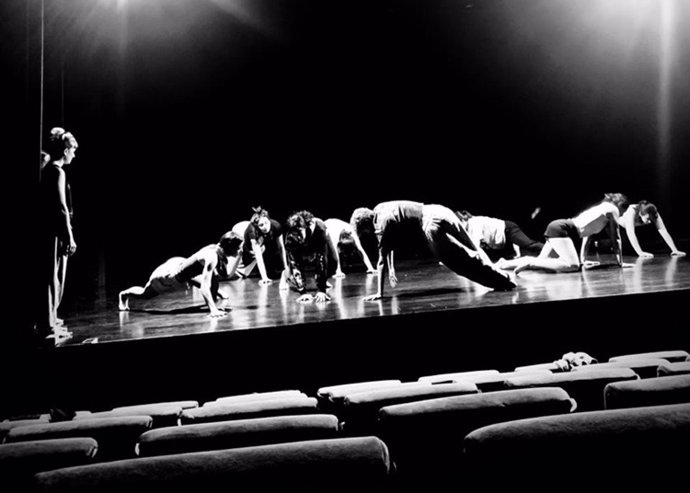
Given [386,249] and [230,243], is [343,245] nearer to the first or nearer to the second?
[386,249]

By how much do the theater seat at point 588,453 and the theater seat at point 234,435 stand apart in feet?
1.56

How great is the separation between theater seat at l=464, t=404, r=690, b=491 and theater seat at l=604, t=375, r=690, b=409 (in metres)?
0.46

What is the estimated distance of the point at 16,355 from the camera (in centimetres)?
321

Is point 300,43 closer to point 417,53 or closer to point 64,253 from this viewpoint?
point 417,53

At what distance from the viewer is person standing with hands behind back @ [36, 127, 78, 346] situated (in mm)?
3510

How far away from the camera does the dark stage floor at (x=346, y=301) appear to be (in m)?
3.76

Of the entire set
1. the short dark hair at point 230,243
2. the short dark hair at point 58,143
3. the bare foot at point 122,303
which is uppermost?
the short dark hair at point 58,143

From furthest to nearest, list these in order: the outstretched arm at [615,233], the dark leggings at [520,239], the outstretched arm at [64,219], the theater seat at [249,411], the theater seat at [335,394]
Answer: the dark leggings at [520,239]
the outstretched arm at [615,233]
the outstretched arm at [64,219]
the theater seat at [335,394]
the theater seat at [249,411]

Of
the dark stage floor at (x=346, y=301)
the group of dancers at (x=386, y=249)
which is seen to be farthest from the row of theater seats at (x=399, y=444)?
the group of dancers at (x=386, y=249)

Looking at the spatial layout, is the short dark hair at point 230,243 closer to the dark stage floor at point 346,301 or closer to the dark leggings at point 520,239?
the dark stage floor at point 346,301

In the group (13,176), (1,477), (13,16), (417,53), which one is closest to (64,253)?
(13,176)

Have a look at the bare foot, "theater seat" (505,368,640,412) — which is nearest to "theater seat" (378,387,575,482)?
"theater seat" (505,368,640,412)

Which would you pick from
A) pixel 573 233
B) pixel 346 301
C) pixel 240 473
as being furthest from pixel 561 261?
pixel 240 473

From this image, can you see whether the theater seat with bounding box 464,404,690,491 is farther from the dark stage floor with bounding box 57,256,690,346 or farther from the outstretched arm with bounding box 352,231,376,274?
the outstretched arm with bounding box 352,231,376,274
